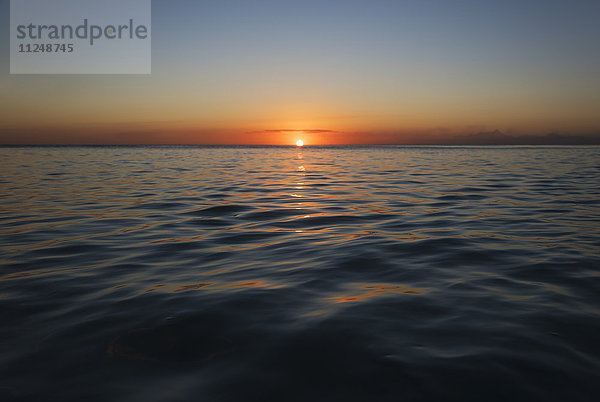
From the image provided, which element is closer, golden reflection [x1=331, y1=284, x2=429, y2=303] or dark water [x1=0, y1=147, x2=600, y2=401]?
dark water [x1=0, y1=147, x2=600, y2=401]

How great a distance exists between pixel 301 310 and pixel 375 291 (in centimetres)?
99

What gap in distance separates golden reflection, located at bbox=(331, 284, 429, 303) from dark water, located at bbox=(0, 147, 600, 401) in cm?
3

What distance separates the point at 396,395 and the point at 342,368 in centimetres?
45

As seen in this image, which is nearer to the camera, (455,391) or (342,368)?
(455,391)

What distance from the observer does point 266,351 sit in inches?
120

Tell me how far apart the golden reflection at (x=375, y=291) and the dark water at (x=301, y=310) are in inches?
1.2

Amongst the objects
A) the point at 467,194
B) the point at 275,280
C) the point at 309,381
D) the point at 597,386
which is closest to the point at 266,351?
the point at 309,381

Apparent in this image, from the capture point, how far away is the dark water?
2648 mm

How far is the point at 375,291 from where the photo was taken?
4.38 m

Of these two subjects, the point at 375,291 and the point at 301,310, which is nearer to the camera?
the point at 301,310

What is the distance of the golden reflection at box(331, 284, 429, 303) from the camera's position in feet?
Answer: 13.7

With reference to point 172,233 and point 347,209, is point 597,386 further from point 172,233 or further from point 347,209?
point 347,209

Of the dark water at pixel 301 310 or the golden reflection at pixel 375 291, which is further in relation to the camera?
the golden reflection at pixel 375 291

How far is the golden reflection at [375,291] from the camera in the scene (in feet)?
13.7
